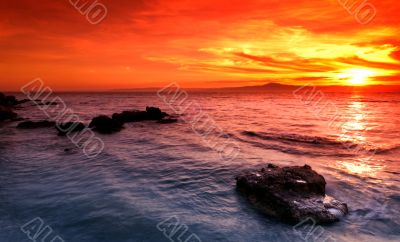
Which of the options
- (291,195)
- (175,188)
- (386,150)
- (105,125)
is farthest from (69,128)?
(386,150)

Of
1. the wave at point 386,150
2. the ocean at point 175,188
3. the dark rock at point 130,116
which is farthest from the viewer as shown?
the dark rock at point 130,116

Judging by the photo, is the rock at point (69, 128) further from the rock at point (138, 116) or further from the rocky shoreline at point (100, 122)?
the rock at point (138, 116)

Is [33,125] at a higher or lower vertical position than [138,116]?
lower

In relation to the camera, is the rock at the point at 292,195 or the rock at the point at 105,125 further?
the rock at the point at 105,125

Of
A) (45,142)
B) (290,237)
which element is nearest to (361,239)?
(290,237)

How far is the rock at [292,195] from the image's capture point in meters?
8.77

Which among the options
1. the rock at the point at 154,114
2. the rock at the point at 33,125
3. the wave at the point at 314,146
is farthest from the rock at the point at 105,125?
the wave at the point at 314,146

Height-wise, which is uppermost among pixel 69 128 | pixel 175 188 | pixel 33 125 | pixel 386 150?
pixel 386 150

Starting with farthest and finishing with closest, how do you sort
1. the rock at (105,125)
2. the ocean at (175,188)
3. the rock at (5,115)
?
the rock at (5,115)
the rock at (105,125)
the ocean at (175,188)

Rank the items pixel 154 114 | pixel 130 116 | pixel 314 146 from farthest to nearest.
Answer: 1. pixel 154 114
2. pixel 130 116
3. pixel 314 146

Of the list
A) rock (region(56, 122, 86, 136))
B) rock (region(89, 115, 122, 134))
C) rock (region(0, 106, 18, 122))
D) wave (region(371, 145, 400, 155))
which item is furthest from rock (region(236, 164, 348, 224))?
rock (region(0, 106, 18, 122))

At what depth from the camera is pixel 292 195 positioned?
9.46m

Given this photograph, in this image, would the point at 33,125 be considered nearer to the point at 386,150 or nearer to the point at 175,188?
the point at 175,188

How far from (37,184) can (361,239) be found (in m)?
11.3
